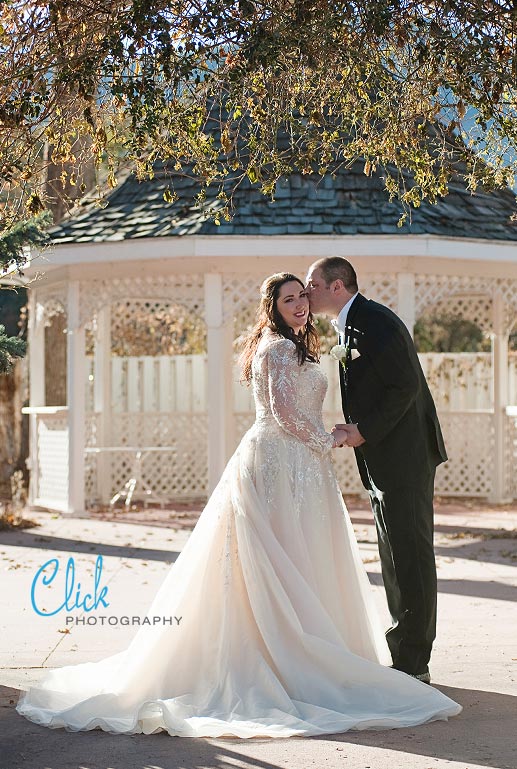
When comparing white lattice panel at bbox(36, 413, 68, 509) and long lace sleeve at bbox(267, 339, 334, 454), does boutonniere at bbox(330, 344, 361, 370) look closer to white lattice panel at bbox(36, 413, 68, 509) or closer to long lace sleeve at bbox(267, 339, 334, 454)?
long lace sleeve at bbox(267, 339, 334, 454)

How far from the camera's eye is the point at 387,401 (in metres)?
5.82

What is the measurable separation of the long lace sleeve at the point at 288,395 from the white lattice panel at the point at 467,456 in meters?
11.2

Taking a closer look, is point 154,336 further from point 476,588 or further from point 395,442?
point 395,442

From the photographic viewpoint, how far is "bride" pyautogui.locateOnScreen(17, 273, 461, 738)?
5.18 metres

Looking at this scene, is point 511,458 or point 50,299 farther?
point 511,458

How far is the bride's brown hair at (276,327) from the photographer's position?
5922 mm

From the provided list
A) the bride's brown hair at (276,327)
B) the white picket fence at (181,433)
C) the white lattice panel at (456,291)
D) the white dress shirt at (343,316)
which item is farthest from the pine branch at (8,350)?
the white picket fence at (181,433)

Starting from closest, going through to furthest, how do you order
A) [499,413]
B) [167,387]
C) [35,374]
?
1. [35,374]
2. [499,413]
3. [167,387]

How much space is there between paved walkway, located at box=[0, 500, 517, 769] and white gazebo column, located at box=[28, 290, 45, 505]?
188 centimetres

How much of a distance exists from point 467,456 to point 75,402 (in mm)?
6052

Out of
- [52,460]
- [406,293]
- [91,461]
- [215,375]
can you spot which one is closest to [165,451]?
[91,461]

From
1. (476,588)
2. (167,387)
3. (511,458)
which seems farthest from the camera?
(167,387)

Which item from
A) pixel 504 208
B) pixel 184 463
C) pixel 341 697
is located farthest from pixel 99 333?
pixel 341 697

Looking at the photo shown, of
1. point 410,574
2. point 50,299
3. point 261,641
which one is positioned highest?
point 50,299
